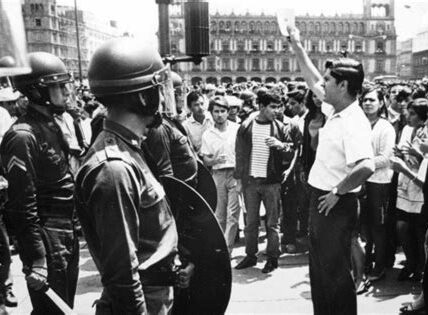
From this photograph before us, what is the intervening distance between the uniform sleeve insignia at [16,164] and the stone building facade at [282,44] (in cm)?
9369

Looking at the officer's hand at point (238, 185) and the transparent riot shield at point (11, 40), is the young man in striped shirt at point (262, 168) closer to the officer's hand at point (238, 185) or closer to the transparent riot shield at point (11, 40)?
the officer's hand at point (238, 185)

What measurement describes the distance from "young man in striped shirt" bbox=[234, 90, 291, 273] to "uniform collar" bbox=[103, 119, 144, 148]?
3750 millimetres

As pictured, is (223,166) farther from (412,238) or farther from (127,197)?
(127,197)

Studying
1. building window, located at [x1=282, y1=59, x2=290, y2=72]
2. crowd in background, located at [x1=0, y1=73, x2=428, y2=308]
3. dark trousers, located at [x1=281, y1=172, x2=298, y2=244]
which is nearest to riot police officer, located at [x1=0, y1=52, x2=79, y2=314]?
crowd in background, located at [x1=0, y1=73, x2=428, y2=308]

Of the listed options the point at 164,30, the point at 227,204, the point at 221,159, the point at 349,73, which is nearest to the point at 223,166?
the point at 221,159

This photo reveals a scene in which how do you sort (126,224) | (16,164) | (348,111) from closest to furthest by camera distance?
1. (126,224)
2. (16,164)
3. (348,111)

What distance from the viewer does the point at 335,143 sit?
11.8 ft

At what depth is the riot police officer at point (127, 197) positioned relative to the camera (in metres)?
1.79

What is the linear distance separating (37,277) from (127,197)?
1295mm

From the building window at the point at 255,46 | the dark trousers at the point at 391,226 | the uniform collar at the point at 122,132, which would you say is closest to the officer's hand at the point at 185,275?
the uniform collar at the point at 122,132

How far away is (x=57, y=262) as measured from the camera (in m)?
3.13

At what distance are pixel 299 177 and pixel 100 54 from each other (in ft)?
16.4

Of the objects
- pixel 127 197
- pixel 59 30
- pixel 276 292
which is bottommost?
pixel 276 292

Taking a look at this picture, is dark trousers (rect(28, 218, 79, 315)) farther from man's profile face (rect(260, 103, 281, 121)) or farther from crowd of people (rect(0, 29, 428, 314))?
man's profile face (rect(260, 103, 281, 121))
